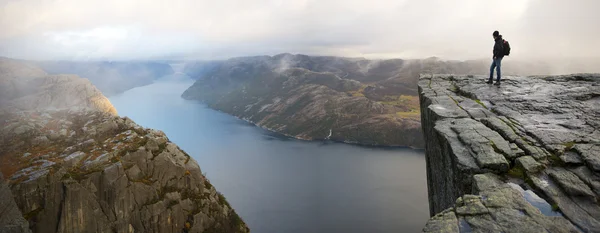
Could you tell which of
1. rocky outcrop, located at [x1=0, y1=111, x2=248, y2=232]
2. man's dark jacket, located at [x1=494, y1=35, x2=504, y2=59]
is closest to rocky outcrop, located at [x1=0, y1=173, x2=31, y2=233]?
man's dark jacket, located at [x1=494, y1=35, x2=504, y2=59]

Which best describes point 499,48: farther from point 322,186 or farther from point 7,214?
point 322,186

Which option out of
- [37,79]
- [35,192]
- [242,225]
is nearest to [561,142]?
[35,192]

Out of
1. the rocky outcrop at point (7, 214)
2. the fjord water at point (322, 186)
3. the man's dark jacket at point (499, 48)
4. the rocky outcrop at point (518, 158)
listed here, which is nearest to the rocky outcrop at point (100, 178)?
the rocky outcrop at point (7, 214)

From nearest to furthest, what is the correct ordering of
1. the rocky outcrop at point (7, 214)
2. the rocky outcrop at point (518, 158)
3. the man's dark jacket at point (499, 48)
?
the rocky outcrop at point (518, 158) < the rocky outcrop at point (7, 214) < the man's dark jacket at point (499, 48)

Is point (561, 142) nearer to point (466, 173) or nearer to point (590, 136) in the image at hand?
point (590, 136)

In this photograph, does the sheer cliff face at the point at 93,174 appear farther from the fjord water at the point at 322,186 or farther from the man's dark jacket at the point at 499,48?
the man's dark jacket at the point at 499,48

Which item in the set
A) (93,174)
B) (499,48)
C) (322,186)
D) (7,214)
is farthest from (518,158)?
(322,186)
